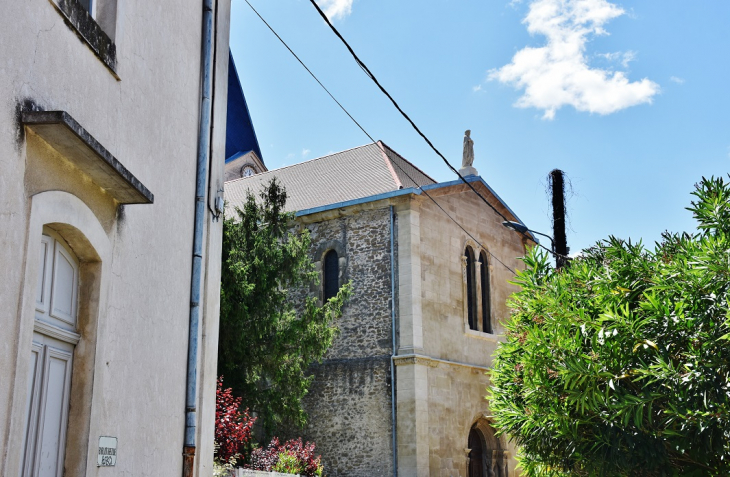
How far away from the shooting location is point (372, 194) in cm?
2016

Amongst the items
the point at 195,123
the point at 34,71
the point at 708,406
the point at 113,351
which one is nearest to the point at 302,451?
the point at 708,406

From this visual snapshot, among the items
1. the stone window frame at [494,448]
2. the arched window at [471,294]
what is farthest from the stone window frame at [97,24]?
the stone window frame at [494,448]

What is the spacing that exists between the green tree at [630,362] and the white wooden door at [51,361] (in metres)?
6.66

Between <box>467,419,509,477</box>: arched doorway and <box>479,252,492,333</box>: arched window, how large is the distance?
98.8 inches

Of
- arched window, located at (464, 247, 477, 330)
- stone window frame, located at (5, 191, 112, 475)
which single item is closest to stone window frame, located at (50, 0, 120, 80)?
stone window frame, located at (5, 191, 112, 475)

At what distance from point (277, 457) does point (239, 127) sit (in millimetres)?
22706

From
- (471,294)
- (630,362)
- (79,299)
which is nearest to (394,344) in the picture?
(471,294)

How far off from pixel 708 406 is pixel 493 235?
1394cm

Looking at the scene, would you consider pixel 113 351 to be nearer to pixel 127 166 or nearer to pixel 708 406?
pixel 127 166

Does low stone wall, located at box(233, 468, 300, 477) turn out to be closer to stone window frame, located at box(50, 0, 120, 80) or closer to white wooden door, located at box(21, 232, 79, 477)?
white wooden door, located at box(21, 232, 79, 477)

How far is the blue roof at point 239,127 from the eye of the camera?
115 ft

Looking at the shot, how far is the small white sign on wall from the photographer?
531 centimetres

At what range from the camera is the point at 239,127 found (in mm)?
35469

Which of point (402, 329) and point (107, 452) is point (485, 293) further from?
point (107, 452)
